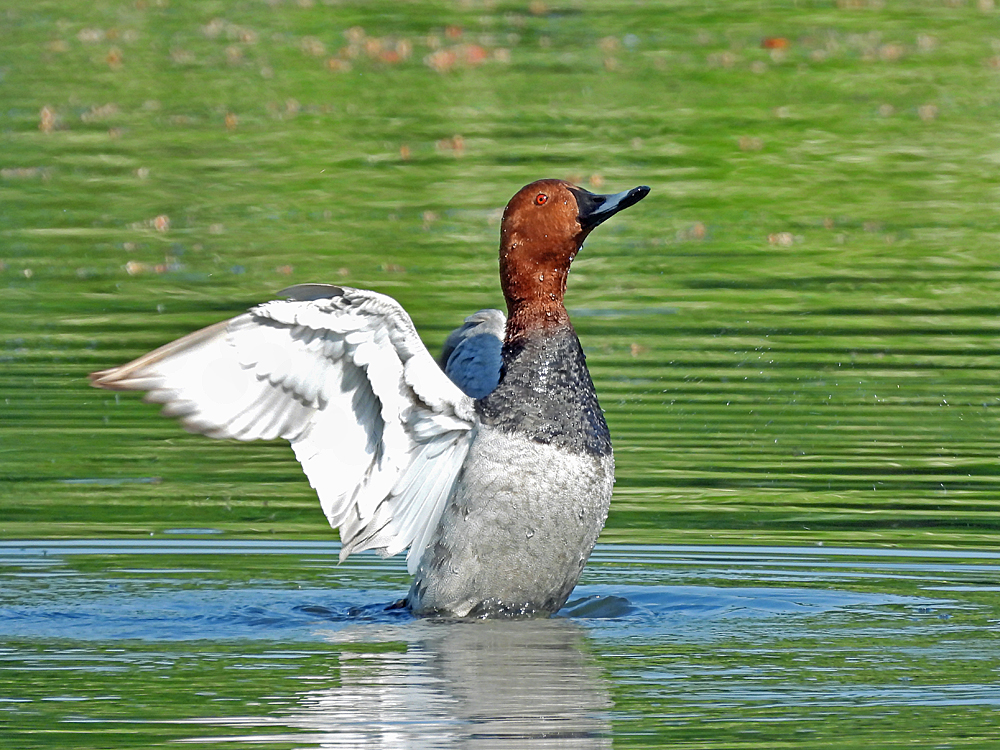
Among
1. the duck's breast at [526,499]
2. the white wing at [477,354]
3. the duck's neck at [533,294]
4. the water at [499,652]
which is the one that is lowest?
the water at [499,652]

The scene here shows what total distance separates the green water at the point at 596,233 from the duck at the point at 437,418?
0.82 meters

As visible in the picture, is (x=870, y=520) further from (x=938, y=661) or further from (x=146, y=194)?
(x=146, y=194)

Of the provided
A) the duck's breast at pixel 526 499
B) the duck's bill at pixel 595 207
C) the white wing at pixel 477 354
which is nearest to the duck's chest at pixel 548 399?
the duck's breast at pixel 526 499

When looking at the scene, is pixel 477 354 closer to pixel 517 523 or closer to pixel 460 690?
pixel 517 523

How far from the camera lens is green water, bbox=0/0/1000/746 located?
10242 millimetres

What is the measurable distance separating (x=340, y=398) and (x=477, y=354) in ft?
4.92

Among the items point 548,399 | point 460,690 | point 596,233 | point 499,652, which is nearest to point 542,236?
point 548,399

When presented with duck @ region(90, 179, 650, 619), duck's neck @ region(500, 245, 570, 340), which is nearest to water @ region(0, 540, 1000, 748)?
duck @ region(90, 179, 650, 619)

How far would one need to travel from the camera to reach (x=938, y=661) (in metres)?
7.36

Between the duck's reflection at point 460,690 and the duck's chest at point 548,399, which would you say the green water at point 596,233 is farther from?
the duck's chest at point 548,399

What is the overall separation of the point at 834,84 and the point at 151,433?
13.5 metres

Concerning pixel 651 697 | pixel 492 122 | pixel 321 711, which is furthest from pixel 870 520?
pixel 492 122

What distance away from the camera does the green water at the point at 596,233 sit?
33.6 feet

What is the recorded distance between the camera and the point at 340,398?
8.13 meters
